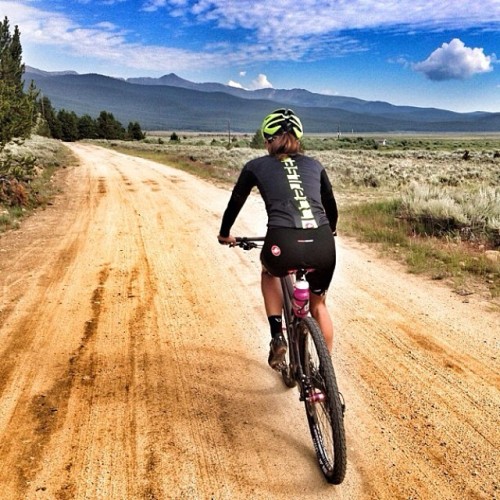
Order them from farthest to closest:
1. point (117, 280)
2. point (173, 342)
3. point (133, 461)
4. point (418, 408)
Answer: point (117, 280) → point (173, 342) → point (418, 408) → point (133, 461)

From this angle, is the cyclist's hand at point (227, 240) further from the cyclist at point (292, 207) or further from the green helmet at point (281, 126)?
the green helmet at point (281, 126)

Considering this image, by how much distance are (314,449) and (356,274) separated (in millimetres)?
4201

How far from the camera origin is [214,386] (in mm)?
4102

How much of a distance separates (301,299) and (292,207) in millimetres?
630

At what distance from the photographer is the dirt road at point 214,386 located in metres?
2.98

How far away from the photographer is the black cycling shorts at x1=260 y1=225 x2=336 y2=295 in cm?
298

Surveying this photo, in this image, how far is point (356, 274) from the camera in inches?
282

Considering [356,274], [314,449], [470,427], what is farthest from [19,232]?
[470,427]

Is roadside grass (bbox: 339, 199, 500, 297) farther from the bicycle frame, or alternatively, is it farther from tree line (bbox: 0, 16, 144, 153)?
tree line (bbox: 0, 16, 144, 153)

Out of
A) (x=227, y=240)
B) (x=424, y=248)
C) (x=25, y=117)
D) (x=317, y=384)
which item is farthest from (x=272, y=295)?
(x=25, y=117)

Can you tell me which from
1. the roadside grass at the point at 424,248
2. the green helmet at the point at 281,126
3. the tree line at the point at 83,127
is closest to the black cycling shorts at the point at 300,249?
the green helmet at the point at 281,126

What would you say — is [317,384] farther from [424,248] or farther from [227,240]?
[424,248]

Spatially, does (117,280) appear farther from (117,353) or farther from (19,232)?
(19,232)

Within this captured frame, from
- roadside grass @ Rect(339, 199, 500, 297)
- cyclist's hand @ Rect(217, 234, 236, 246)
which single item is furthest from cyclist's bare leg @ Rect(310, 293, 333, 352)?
roadside grass @ Rect(339, 199, 500, 297)
